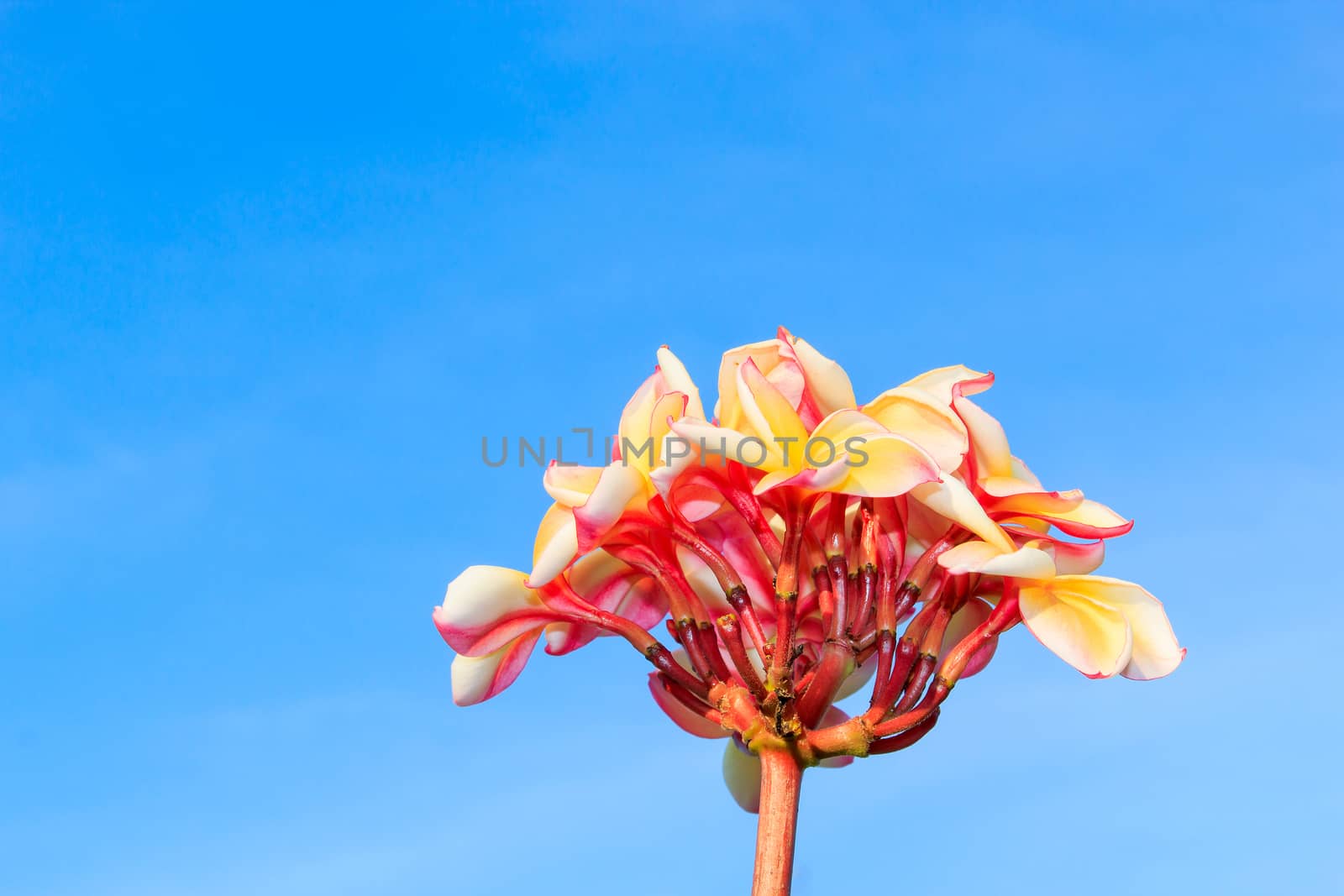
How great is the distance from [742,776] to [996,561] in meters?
1.20

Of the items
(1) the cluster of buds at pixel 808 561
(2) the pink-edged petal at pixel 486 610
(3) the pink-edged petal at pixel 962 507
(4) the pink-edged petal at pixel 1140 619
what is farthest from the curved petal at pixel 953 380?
(2) the pink-edged petal at pixel 486 610

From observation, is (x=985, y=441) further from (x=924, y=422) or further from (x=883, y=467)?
(x=883, y=467)

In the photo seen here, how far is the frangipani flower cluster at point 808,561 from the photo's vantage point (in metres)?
2.95

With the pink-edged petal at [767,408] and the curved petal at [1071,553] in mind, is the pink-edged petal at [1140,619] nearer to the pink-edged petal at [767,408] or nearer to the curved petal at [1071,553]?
the curved petal at [1071,553]

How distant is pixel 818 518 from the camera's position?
10.3 ft

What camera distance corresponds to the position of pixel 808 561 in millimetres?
3168

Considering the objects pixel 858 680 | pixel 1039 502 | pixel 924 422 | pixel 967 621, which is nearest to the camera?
pixel 924 422

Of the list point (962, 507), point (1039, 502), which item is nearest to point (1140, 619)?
point (1039, 502)

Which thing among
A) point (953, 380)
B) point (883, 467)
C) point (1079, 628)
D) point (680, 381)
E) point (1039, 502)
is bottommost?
point (1079, 628)

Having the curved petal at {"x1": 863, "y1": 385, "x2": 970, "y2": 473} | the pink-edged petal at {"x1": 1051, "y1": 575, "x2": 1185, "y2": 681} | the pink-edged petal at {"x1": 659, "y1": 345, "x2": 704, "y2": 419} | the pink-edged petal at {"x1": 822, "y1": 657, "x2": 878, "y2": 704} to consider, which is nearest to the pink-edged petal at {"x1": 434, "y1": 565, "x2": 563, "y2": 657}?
the pink-edged petal at {"x1": 659, "y1": 345, "x2": 704, "y2": 419}

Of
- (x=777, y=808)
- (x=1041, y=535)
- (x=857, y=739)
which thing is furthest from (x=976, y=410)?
(x=777, y=808)

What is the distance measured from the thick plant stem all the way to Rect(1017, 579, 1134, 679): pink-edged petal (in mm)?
698

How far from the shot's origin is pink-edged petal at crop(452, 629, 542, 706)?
3363 mm

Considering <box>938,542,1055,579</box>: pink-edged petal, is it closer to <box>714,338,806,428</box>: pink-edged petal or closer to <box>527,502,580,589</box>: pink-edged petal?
<box>714,338,806,428</box>: pink-edged petal
